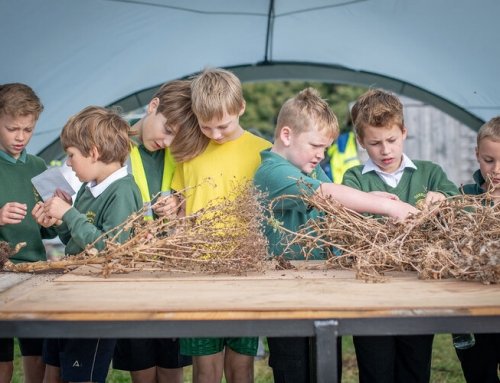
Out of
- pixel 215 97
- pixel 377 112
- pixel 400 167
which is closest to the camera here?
pixel 215 97

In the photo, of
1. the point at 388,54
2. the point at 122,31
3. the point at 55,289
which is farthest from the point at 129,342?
the point at 388,54

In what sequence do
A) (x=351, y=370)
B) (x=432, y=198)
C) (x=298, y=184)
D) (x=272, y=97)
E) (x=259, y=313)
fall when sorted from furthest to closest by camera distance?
(x=272, y=97)
(x=351, y=370)
(x=432, y=198)
(x=298, y=184)
(x=259, y=313)

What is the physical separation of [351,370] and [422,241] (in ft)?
9.92

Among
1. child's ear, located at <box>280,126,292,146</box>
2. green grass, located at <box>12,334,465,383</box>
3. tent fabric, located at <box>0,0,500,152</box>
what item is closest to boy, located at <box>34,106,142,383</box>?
child's ear, located at <box>280,126,292,146</box>

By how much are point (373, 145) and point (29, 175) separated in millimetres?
1752

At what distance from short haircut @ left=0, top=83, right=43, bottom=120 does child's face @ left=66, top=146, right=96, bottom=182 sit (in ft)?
1.71

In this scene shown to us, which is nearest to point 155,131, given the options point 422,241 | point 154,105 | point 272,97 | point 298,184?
point 154,105

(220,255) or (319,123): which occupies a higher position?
(319,123)

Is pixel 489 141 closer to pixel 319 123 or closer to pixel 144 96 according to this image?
pixel 319 123

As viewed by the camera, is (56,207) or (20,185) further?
(20,185)

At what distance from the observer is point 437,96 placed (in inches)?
257

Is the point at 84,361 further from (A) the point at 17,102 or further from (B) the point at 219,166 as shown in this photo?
(A) the point at 17,102

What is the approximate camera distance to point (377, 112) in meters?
4.14

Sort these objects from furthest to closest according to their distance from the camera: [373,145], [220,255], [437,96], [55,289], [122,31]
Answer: [437,96]
[122,31]
[373,145]
[220,255]
[55,289]
